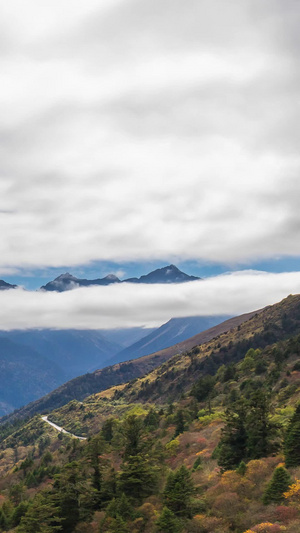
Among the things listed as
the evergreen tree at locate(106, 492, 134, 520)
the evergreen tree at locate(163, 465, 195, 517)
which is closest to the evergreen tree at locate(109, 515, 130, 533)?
the evergreen tree at locate(106, 492, 134, 520)

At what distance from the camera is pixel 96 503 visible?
149 feet

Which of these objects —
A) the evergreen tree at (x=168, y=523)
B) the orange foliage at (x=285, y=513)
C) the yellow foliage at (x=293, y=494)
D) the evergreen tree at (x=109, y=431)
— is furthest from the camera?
the evergreen tree at (x=109, y=431)

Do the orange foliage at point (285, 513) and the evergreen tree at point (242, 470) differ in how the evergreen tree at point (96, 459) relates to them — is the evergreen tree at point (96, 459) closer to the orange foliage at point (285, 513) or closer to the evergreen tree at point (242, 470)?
the evergreen tree at point (242, 470)

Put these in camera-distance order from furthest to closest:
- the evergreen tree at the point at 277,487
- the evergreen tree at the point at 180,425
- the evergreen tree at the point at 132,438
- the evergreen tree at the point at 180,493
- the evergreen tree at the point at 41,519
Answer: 1. the evergreen tree at the point at 180,425
2. the evergreen tree at the point at 132,438
3. the evergreen tree at the point at 41,519
4. the evergreen tree at the point at 180,493
5. the evergreen tree at the point at 277,487

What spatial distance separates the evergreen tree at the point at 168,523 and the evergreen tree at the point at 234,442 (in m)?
13.4

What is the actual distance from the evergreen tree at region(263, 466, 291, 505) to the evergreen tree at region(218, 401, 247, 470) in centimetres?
1147

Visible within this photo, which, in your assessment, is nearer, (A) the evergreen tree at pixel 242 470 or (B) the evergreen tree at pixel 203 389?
(A) the evergreen tree at pixel 242 470

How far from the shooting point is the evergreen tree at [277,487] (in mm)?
34062

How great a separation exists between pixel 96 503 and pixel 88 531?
4.13m

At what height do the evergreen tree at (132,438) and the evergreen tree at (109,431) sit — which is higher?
the evergreen tree at (132,438)

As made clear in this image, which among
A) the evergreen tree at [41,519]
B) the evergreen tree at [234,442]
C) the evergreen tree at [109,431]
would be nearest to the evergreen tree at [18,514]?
the evergreen tree at [41,519]

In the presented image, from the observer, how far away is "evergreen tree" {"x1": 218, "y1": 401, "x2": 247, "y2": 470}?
153ft

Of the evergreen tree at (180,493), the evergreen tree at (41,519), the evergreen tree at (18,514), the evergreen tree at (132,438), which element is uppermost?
the evergreen tree at (132,438)

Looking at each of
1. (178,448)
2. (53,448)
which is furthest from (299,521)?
(53,448)
